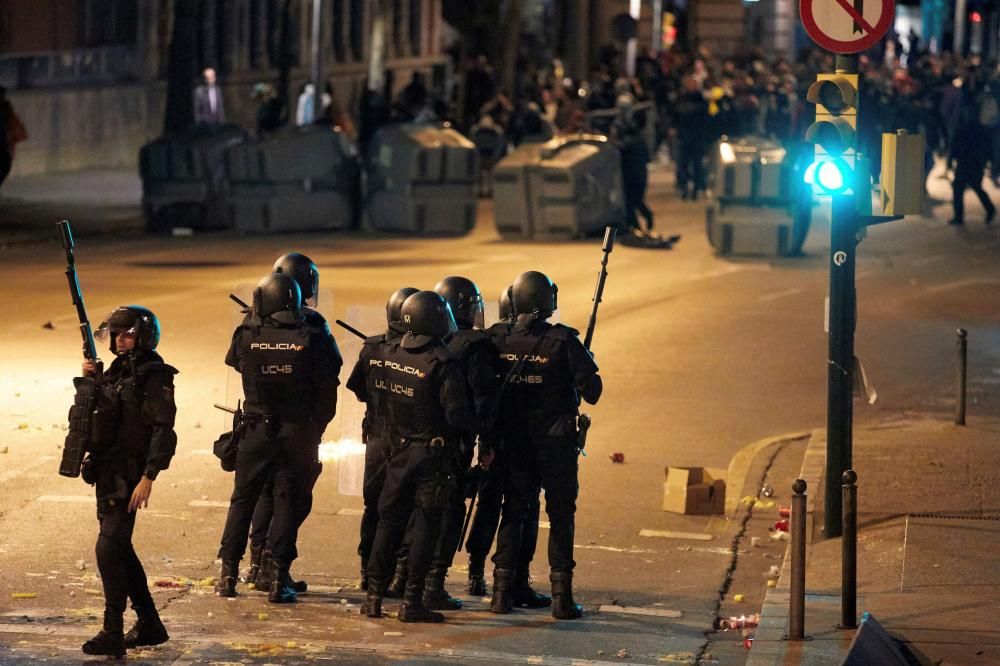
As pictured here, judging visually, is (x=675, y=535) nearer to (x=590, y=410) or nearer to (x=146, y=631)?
(x=590, y=410)

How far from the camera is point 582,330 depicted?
17.9m

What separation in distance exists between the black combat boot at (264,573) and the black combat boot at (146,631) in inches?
38.9

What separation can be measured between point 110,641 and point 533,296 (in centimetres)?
239

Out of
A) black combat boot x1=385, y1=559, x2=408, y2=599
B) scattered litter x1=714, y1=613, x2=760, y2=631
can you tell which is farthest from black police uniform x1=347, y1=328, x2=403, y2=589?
scattered litter x1=714, y1=613, x2=760, y2=631

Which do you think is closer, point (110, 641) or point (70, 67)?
point (110, 641)

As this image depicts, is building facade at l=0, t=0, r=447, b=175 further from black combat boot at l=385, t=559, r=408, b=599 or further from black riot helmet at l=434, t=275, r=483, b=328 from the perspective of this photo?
black combat boot at l=385, t=559, r=408, b=599

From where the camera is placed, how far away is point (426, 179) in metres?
26.9

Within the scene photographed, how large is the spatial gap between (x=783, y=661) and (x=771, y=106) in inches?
1270

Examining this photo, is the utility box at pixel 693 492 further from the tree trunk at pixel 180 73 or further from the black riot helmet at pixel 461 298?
the tree trunk at pixel 180 73

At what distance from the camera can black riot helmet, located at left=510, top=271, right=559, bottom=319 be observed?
29.4ft

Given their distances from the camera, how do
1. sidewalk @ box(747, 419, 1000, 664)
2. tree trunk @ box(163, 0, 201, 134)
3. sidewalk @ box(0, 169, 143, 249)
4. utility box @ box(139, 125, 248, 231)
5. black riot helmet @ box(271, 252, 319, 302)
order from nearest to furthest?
sidewalk @ box(747, 419, 1000, 664), black riot helmet @ box(271, 252, 319, 302), sidewalk @ box(0, 169, 143, 249), utility box @ box(139, 125, 248, 231), tree trunk @ box(163, 0, 201, 134)

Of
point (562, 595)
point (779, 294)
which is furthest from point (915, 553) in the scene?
point (779, 294)

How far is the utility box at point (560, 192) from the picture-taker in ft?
85.7

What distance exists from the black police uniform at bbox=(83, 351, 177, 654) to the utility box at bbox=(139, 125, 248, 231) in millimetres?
19127
